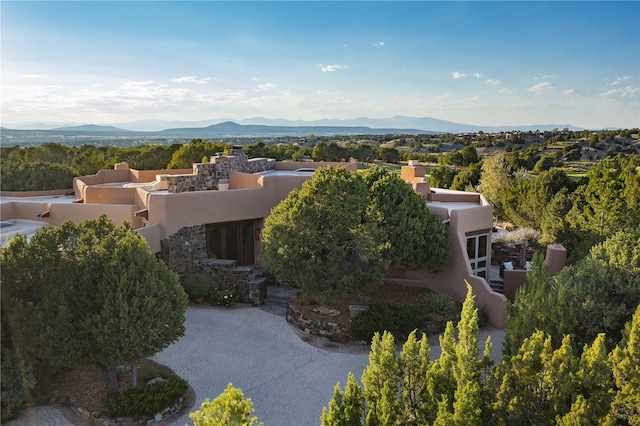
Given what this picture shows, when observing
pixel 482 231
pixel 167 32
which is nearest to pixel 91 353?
pixel 167 32

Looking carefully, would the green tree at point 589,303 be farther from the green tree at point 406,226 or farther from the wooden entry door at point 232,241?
the wooden entry door at point 232,241

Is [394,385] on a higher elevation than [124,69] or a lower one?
lower

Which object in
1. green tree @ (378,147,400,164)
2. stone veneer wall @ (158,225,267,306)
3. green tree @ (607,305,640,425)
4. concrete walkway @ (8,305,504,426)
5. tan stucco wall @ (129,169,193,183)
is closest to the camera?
A: green tree @ (607,305,640,425)

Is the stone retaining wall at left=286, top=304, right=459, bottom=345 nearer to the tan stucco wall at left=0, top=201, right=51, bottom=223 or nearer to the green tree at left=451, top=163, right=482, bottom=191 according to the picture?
the tan stucco wall at left=0, top=201, right=51, bottom=223

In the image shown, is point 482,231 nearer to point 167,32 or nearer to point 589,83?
point 167,32

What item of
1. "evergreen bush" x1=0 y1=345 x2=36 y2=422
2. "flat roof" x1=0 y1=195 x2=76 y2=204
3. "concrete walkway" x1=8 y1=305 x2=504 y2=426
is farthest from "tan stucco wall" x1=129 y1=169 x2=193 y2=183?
"evergreen bush" x1=0 y1=345 x2=36 y2=422
